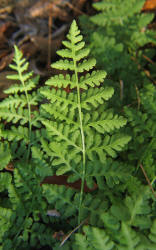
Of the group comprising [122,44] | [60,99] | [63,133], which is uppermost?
[122,44]

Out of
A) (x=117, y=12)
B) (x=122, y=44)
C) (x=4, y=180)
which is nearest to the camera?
(x=4, y=180)

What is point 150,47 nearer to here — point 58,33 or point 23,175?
point 58,33

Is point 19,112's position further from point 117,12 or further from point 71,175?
point 117,12

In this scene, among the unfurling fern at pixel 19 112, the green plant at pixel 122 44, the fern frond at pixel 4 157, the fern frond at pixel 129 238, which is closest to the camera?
the fern frond at pixel 129 238

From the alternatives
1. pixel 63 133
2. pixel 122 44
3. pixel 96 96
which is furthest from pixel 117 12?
pixel 63 133

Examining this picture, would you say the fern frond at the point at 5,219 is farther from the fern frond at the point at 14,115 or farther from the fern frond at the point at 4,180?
Result: the fern frond at the point at 14,115

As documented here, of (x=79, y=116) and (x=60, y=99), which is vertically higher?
(x=60, y=99)

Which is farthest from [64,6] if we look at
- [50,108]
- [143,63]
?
[50,108]

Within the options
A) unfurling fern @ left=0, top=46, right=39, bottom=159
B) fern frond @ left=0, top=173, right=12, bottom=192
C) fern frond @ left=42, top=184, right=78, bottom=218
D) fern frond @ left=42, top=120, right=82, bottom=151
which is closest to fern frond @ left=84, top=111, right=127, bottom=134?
fern frond @ left=42, top=120, right=82, bottom=151

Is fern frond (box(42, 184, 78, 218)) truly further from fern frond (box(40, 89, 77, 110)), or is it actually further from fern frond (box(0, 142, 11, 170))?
fern frond (box(40, 89, 77, 110))

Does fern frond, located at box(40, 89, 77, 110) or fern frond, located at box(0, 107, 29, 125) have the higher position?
fern frond, located at box(40, 89, 77, 110)

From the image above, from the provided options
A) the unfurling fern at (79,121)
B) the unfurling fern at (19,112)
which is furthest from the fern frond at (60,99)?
the unfurling fern at (19,112)
